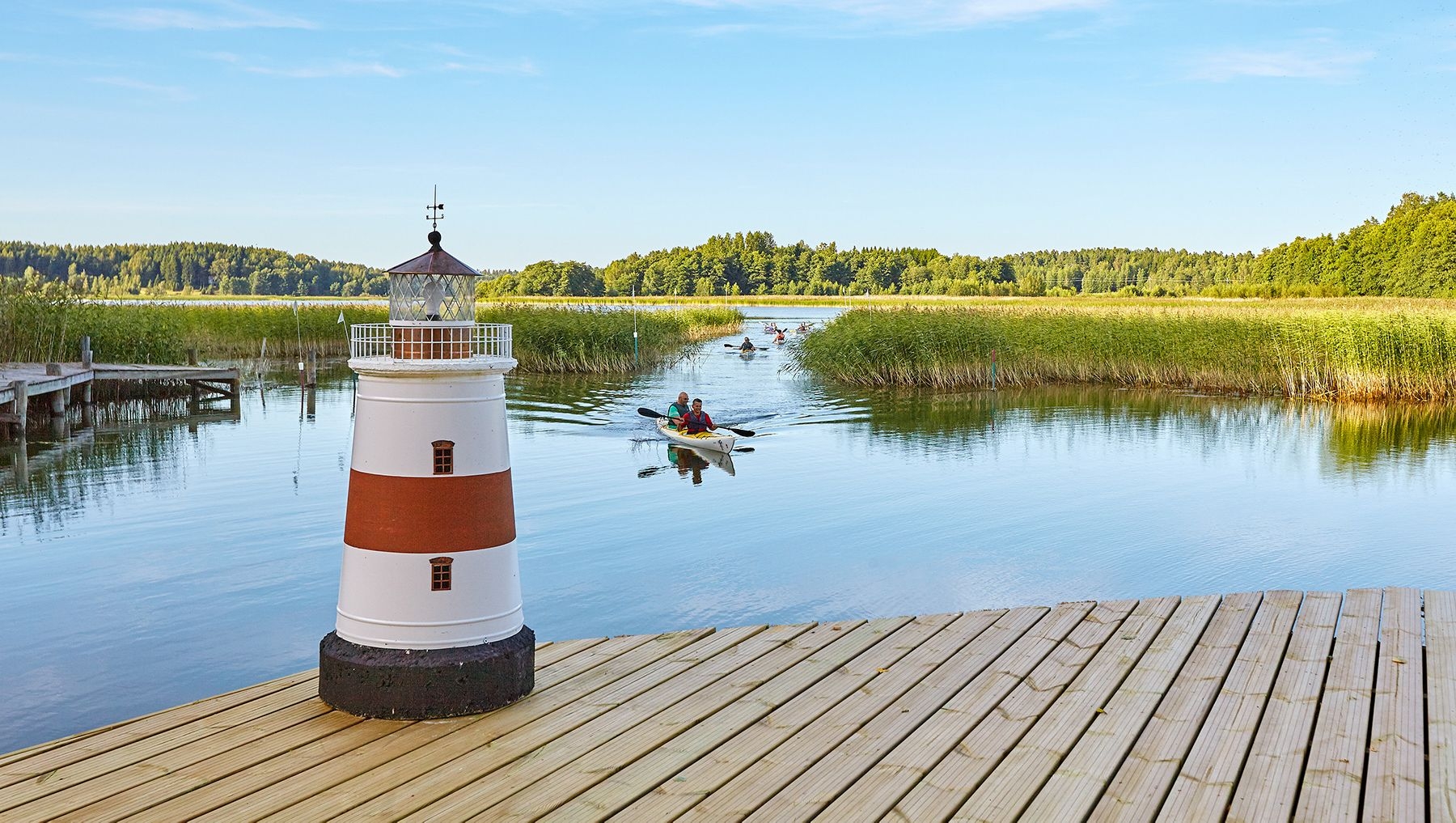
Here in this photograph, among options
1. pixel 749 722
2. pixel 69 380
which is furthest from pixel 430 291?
pixel 69 380

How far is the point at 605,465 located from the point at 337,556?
22.6 ft

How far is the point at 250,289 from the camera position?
104 meters

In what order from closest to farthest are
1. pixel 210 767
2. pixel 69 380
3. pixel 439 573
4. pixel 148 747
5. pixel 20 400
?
1. pixel 210 767
2. pixel 148 747
3. pixel 439 573
4. pixel 20 400
5. pixel 69 380

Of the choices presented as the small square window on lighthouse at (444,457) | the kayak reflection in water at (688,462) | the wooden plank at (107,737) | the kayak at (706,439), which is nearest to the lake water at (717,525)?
the kayak reflection in water at (688,462)

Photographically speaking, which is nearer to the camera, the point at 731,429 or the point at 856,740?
the point at 856,740

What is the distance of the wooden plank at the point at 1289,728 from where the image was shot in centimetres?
443

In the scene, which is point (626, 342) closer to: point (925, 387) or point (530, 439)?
point (925, 387)

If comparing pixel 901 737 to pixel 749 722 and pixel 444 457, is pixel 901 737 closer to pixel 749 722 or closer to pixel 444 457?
pixel 749 722

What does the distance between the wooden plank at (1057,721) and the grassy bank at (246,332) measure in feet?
53.6

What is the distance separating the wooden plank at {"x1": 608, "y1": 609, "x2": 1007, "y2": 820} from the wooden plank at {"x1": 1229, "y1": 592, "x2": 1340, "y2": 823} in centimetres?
139

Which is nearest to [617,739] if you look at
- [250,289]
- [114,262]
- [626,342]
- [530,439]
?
[530,439]

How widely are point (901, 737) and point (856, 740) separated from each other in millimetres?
194

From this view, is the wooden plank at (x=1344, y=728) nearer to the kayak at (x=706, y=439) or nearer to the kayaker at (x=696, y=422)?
the kayak at (x=706, y=439)

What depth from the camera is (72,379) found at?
2236cm
